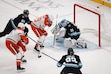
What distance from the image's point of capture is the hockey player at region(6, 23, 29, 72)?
6676mm

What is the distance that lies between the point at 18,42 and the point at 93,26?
2.79 metres

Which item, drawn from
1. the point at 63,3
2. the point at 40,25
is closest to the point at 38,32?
the point at 40,25

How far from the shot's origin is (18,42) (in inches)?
267

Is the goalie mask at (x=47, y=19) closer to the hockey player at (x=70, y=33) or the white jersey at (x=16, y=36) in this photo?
the hockey player at (x=70, y=33)

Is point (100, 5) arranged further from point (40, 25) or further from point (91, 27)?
point (40, 25)

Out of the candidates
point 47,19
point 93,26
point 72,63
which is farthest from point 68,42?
point 72,63

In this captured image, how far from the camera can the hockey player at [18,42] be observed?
668 cm

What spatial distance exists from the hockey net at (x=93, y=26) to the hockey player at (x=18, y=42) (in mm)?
1966

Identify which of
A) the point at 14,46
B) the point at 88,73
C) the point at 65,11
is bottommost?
the point at 88,73

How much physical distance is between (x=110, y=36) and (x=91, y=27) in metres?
0.66

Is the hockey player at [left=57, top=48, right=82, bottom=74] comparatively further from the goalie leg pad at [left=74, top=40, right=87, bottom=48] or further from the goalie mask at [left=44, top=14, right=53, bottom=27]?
the goalie leg pad at [left=74, top=40, right=87, bottom=48]

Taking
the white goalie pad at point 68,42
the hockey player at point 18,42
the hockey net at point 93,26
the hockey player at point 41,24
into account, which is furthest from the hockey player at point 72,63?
the hockey net at point 93,26

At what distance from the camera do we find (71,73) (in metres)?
5.94

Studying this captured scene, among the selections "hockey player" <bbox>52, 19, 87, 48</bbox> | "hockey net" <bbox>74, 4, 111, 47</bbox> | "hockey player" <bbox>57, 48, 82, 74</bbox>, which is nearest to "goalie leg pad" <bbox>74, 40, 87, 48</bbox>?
"hockey player" <bbox>52, 19, 87, 48</bbox>
